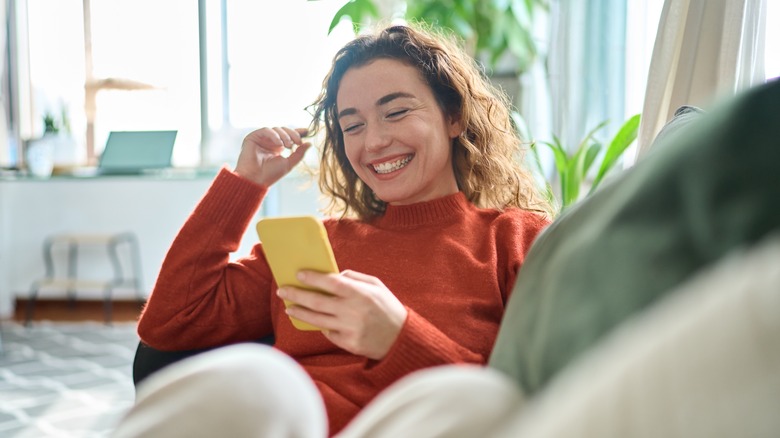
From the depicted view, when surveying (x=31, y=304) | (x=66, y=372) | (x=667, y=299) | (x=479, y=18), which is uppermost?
(x=479, y=18)

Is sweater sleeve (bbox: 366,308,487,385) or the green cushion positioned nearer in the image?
the green cushion

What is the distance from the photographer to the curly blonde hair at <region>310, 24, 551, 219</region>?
145 centimetres

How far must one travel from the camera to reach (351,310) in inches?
40.3

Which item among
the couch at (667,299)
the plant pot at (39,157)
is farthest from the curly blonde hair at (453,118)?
the plant pot at (39,157)

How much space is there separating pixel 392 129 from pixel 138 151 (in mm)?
3741

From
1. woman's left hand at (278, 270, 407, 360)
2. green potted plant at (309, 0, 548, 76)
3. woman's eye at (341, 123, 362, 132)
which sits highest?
green potted plant at (309, 0, 548, 76)

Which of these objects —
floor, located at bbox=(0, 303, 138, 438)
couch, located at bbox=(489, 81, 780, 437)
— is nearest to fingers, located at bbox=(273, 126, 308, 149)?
couch, located at bbox=(489, 81, 780, 437)

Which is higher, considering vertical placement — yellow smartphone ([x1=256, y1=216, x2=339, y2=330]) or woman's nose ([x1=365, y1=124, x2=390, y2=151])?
woman's nose ([x1=365, y1=124, x2=390, y2=151])

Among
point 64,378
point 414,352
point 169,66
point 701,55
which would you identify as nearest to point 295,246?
point 414,352

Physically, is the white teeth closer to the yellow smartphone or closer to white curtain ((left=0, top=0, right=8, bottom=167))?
the yellow smartphone

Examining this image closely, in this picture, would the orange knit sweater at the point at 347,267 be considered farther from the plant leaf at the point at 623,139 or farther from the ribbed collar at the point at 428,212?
the plant leaf at the point at 623,139

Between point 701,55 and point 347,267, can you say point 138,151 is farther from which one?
point 701,55

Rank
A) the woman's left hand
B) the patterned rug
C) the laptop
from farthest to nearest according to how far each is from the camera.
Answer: the laptop < the patterned rug < the woman's left hand

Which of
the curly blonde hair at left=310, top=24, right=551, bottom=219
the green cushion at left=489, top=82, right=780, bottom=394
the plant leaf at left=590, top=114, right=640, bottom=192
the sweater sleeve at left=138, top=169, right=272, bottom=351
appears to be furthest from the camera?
the plant leaf at left=590, top=114, right=640, bottom=192
